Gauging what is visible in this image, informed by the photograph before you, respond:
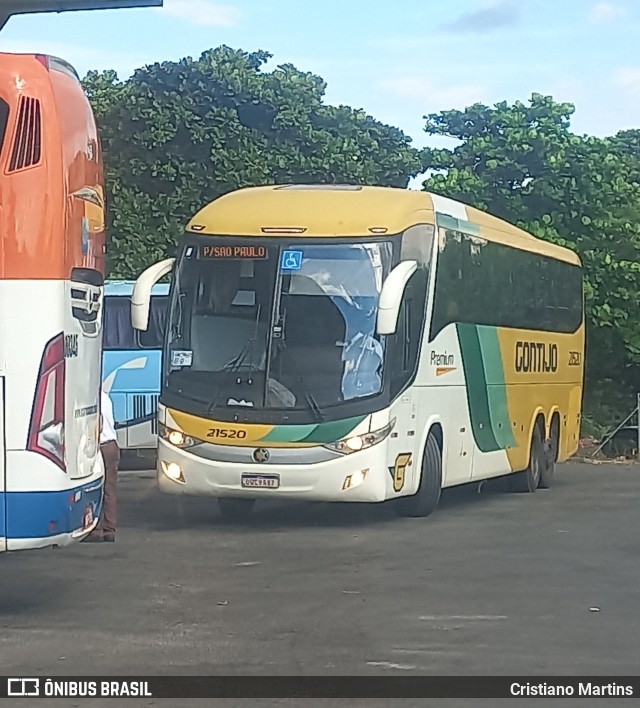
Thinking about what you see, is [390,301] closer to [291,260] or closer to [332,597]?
[291,260]

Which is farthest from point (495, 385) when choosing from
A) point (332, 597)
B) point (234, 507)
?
point (332, 597)

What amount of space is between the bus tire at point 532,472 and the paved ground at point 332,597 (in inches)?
119

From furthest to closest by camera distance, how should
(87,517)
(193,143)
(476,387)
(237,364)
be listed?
1. (193,143)
2. (476,387)
3. (237,364)
4. (87,517)

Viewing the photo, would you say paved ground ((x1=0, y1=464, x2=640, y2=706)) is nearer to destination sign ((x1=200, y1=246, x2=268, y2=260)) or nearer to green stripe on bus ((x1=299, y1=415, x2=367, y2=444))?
green stripe on bus ((x1=299, y1=415, x2=367, y2=444))

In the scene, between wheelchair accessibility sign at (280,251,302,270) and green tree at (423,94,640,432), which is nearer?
wheelchair accessibility sign at (280,251,302,270)

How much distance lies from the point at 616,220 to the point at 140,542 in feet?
57.4

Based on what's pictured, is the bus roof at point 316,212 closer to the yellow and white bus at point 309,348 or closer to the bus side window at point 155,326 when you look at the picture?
the yellow and white bus at point 309,348

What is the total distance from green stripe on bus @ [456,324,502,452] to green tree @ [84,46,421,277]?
46.3 feet

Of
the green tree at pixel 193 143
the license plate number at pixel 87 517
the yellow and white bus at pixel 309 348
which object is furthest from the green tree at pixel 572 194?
the license plate number at pixel 87 517

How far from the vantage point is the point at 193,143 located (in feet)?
106

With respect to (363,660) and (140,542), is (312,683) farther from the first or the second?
(140,542)

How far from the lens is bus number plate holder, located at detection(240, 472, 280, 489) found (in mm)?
14938

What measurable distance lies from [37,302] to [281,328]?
232 inches

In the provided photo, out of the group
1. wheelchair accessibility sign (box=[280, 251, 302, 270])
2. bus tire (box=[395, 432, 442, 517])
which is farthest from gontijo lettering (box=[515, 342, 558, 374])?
wheelchair accessibility sign (box=[280, 251, 302, 270])
